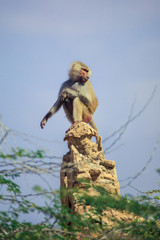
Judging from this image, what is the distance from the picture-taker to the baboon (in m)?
10.5

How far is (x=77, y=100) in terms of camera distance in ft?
34.8

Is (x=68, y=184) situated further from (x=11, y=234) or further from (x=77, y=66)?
(x=77, y=66)

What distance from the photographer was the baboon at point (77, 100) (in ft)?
34.4

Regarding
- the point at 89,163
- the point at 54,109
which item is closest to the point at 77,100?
the point at 54,109

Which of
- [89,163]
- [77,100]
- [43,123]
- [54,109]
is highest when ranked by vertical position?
[54,109]

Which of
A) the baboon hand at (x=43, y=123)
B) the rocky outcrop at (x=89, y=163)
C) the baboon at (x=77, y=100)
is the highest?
the baboon at (x=77, y=100)

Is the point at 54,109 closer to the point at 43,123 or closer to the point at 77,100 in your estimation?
the point at 43,123

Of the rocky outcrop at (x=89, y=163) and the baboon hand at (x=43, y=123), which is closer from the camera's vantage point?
the rocky outcrop at (x=89, y=163)

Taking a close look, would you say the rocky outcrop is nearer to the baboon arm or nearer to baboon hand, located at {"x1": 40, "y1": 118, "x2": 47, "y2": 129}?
baboon hand, located at {"x1": 40, "y1": 118, "x2": 47, "y2": 129}

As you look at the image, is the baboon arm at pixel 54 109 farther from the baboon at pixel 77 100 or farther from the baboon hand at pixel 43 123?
the baboon hand at pixel 43 123

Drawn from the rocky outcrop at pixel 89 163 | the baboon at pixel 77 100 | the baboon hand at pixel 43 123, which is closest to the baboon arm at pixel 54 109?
the baboon at pixel 77 100

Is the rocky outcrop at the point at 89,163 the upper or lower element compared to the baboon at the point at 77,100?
lower

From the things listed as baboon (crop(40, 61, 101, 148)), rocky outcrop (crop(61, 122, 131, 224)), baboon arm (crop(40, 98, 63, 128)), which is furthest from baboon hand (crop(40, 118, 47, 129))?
rocky outcrop (crop(61, 122, 131, 224))

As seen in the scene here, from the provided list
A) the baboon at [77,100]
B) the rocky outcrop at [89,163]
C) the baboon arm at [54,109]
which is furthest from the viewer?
the baboon arm at [54,109]
